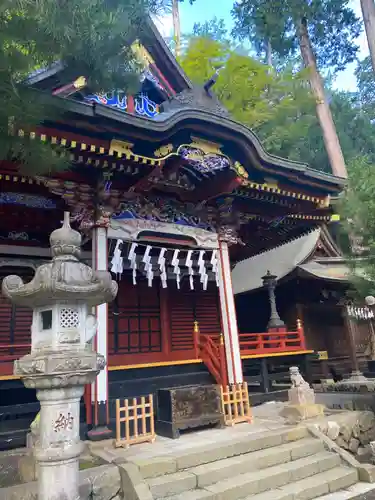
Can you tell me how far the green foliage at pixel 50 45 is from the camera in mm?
3588

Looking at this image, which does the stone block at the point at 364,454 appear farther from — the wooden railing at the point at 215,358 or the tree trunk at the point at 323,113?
the tree trunk at the point at 323,113

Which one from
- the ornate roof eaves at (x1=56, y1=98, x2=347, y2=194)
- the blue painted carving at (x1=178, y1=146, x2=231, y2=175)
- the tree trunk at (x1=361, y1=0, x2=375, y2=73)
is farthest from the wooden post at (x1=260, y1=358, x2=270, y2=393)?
the tree trunk at (x1=361, y1=0, x2=375, y2=73)

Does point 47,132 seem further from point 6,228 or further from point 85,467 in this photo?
point 85,467

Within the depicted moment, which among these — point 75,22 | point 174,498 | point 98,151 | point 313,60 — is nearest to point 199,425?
point 174,498

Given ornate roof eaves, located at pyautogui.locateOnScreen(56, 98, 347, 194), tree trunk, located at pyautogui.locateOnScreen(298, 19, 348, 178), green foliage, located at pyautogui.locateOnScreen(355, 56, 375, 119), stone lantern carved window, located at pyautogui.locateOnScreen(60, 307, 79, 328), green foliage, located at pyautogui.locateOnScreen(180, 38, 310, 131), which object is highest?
green foliage, located at pyautogui.locateOnScreen(355, 56, 375, 119)

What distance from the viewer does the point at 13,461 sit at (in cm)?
540

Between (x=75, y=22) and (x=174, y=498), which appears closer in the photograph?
(x=75, y=22)

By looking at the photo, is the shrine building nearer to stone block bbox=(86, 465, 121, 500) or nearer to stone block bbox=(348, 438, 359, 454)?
stone block bbox=(86, 465, 121, 500)

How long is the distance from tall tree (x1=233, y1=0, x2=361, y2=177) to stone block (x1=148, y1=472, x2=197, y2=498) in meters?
14.6

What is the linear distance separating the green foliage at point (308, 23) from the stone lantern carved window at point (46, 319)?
1909 centimetres

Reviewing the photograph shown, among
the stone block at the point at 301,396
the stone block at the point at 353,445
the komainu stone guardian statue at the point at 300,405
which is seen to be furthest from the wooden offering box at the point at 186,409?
the stone block at the point at 353,445

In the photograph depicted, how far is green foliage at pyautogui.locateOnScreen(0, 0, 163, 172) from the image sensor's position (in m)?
3.59

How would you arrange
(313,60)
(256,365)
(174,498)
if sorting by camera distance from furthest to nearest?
(313,60) < (256,365) < (174,498)

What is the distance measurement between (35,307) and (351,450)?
6.14 metres
